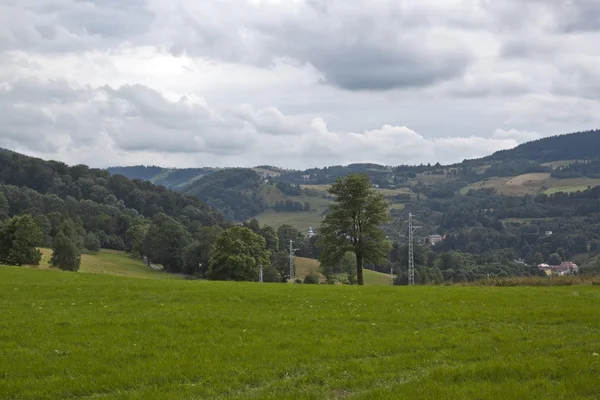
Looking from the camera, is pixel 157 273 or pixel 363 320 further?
pixel 157 273

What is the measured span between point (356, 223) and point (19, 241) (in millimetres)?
53854

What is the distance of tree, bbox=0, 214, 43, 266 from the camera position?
80.6 m

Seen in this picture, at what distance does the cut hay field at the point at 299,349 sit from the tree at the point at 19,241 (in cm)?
6379

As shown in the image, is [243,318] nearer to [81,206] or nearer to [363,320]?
[363,320]

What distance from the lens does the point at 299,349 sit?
14.5m

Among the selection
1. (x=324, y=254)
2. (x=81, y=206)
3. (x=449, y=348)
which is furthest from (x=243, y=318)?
(x=81, y=206)

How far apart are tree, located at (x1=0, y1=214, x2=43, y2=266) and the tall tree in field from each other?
49.5m

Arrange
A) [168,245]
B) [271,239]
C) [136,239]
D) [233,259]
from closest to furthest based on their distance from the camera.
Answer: [233,259], [168,245], [136,239], [271,239]

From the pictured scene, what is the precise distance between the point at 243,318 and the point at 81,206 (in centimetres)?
18840

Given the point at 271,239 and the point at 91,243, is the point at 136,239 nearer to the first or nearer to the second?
the point at 91,243

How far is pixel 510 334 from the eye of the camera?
16.4 meters

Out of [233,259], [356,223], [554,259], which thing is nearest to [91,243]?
[233,259]

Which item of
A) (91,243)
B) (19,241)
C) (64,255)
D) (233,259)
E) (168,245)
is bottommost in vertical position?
(91,243)

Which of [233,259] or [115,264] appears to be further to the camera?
[115,264]
